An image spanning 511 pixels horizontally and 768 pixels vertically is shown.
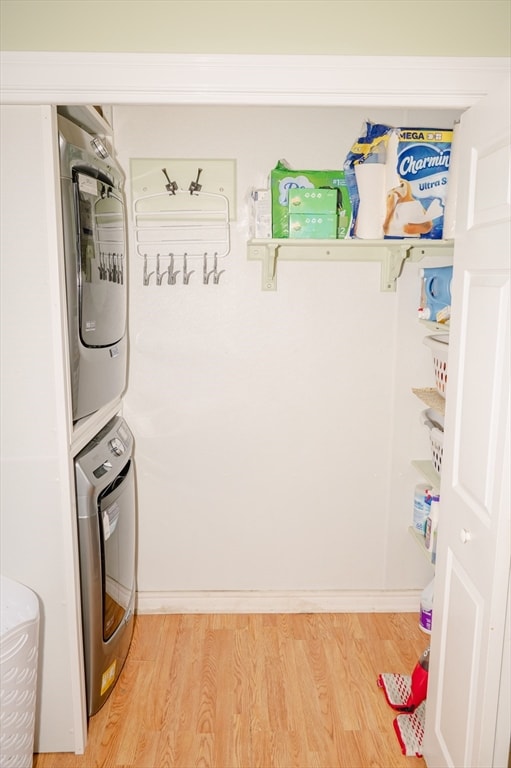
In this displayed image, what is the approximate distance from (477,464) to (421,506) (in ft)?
3.69

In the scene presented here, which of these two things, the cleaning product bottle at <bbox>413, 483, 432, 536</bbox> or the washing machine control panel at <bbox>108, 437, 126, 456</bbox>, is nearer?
the washing machine control panel at <bbox>108, 437, 126, 456</bbox>

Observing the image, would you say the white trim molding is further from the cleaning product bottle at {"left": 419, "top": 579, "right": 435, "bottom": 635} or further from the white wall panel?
the cleaning product bottle at {"left": 419, "top": 579, "right": 435, "bottom": 635}

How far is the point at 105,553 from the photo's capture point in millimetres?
2023

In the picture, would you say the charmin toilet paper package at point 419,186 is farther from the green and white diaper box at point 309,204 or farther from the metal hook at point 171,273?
the metal hook at point 171,273

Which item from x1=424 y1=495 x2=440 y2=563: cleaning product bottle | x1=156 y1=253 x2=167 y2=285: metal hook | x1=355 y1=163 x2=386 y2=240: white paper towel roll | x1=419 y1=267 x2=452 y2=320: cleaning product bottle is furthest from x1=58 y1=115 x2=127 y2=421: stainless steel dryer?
x1=424 y1=495 x2=440 y2=563: cleaning product bottle

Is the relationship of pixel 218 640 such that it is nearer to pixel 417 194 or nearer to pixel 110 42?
pixel 417 194

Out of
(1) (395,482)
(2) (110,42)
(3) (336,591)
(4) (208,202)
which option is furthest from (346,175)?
(3) (336,591)

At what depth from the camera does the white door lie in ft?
4.46

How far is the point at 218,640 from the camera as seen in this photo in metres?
2.55

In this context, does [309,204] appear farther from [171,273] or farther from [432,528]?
[432,528]

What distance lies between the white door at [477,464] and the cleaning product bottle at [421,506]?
772 millimetres

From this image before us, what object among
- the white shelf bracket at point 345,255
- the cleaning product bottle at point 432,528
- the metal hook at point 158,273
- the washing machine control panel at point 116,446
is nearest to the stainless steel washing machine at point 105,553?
the washing machine control panel at point 116,446

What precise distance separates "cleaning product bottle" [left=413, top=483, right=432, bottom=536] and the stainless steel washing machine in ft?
3.90

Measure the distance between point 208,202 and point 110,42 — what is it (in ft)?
3.50
